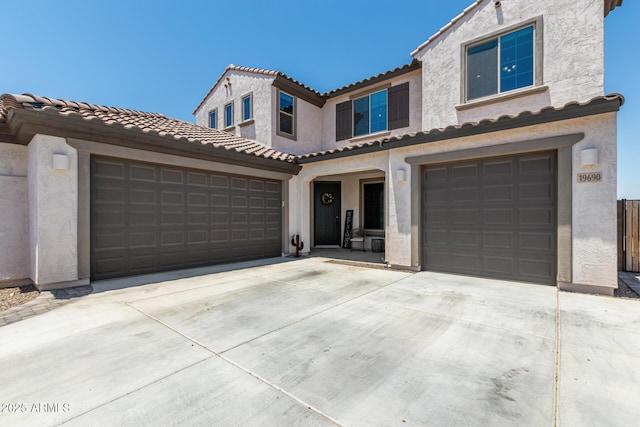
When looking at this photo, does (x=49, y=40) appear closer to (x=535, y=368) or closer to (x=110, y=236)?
(x=110, y=236)

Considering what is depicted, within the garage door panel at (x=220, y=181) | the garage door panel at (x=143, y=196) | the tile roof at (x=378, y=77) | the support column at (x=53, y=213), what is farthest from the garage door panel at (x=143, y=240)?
the tile roof at (x=378, y=77)

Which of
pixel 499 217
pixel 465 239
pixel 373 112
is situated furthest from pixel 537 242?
pixel 373 112

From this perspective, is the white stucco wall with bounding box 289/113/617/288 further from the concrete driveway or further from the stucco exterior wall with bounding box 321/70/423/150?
the stucco exterior wall with bounding box 321/70/423/150

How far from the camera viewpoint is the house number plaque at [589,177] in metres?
5.07

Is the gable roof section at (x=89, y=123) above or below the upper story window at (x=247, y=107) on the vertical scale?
below

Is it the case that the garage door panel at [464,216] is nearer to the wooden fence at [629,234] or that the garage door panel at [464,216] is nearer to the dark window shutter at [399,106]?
the wooden fence at [629,234]

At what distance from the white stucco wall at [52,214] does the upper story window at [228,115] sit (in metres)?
8.43

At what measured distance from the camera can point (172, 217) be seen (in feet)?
23.9

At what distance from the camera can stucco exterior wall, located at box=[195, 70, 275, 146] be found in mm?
11305

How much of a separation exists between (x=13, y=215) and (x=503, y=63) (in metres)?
13.0

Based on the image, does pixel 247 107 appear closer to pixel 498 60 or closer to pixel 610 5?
pixel 498 60

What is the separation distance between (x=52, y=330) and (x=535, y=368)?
5768 mm

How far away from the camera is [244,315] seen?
4141 millimetres

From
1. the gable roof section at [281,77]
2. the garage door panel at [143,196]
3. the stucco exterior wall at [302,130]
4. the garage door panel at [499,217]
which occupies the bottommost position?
the garage door panel at [499,217]
